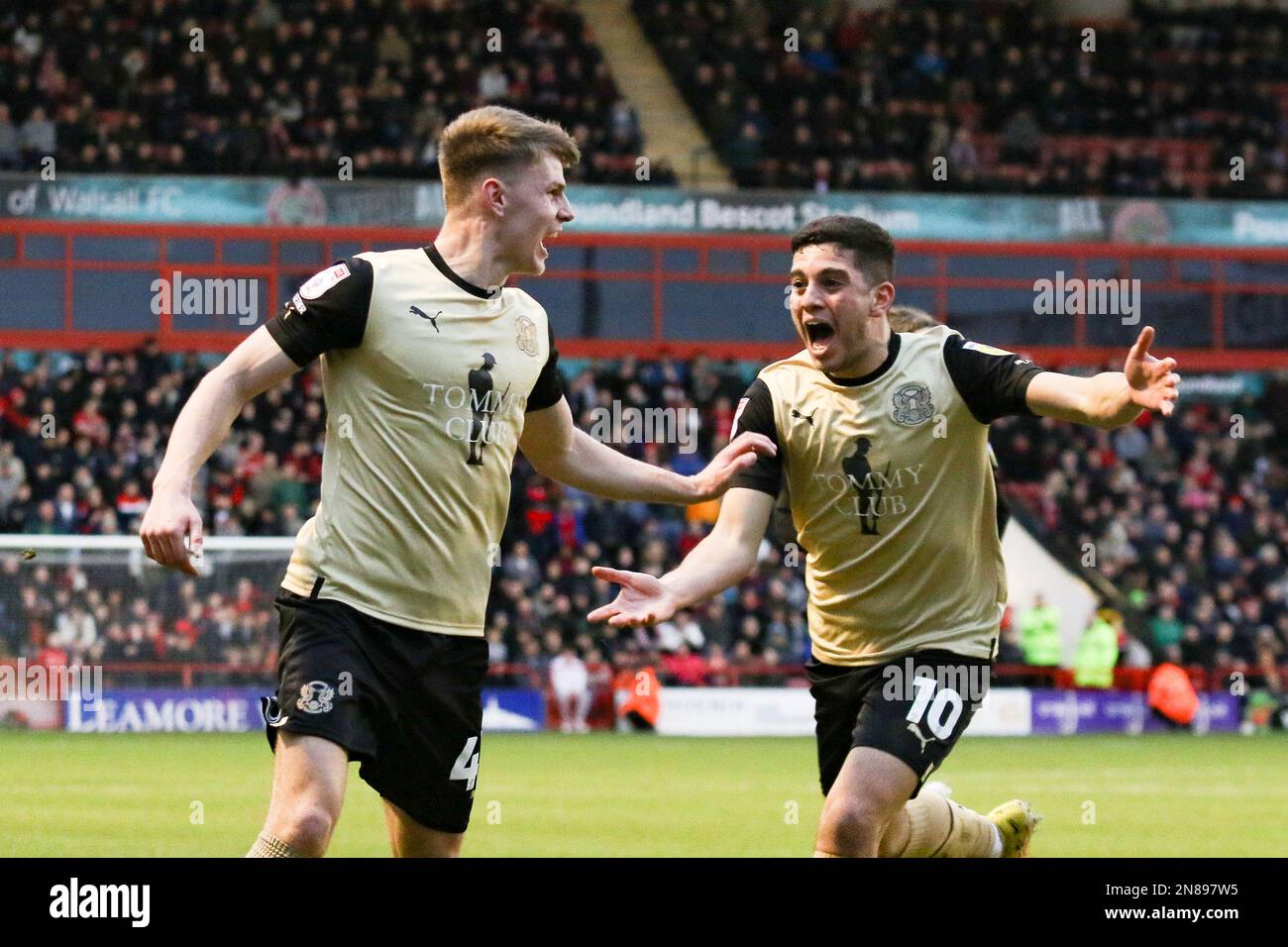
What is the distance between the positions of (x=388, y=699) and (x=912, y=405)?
2381 mm

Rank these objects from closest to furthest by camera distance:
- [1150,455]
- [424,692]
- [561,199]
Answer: [424,692] < [561,199] < [1150,455]

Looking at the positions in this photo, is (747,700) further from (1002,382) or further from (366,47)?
(1002,382)

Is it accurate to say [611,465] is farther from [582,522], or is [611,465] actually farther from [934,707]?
[582,522]

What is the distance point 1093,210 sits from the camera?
34625 millimetres

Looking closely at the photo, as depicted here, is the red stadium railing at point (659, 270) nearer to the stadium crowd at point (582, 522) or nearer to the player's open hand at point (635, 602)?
the stadium crowd at point (582, 522)

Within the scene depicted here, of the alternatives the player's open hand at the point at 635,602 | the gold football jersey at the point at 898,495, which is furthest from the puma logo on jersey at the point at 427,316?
the gold football jersey at the point at 898,495

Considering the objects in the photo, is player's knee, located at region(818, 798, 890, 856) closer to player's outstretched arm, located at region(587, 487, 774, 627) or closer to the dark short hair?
player's outstretched arm, located at region(587, 487, 774, 627)

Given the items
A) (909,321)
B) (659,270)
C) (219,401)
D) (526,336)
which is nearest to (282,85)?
(659,270)

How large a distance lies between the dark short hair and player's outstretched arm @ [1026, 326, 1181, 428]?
0.76m

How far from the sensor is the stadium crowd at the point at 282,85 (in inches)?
1260

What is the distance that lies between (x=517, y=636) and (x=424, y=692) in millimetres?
19735

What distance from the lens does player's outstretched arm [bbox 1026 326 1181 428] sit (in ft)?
21.4
